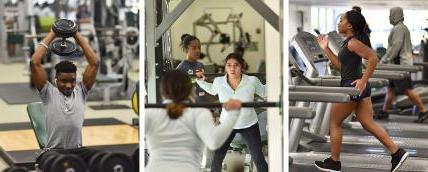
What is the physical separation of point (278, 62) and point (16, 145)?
3.57m

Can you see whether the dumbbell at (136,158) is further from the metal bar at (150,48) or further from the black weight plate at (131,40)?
the black weight plate at (131,40)

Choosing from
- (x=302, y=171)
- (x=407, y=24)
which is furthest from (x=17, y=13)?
(x=302, y=171)

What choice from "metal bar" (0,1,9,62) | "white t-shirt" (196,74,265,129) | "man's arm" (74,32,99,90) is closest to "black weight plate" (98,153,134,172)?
"white t-shirt" (196,74,265,129)

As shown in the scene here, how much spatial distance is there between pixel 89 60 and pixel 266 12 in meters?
1.04

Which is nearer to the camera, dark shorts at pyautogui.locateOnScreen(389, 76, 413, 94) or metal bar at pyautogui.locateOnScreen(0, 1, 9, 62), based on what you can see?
dark shorts at pyautogui.locateOnScreen(389, 76, 413, 94)

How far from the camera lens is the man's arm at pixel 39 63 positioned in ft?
11.2

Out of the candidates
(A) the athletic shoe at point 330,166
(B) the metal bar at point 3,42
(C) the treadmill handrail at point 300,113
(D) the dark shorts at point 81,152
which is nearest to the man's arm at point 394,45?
(A) the athletic shoe at point 330,166

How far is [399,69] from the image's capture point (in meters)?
6.56

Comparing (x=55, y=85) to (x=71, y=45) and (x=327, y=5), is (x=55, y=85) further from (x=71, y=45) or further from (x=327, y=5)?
(x=327, y=5)

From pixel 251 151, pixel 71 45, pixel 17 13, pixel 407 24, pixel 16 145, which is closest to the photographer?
pixel 251 151

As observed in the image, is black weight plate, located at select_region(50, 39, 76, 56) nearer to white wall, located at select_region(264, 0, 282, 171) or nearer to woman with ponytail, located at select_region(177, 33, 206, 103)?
woman with ponytail, located at select_region(177, 33, 206, 103)

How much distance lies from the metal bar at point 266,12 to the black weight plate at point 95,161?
0.98 meters

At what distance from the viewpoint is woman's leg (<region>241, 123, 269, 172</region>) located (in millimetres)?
3270

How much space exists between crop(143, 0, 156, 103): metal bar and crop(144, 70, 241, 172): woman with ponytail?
65 mm
